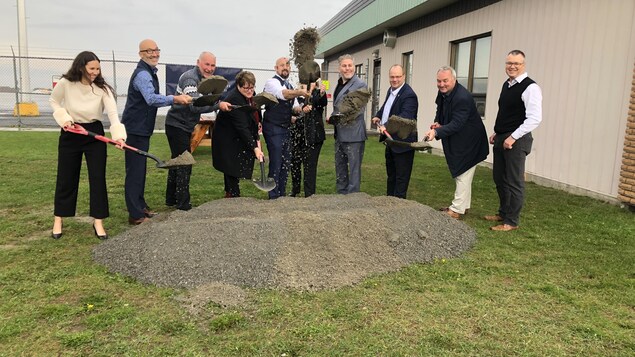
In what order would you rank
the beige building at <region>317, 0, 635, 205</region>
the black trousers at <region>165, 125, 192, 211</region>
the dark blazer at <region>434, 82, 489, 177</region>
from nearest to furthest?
the dark blazer at <region>434, 82, 489, 177</region> < the black trousers at <region>165, 125, 192, 211</region> < the beige building at <region>317, 0, 635, 205</region>

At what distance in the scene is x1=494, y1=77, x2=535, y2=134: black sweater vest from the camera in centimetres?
473

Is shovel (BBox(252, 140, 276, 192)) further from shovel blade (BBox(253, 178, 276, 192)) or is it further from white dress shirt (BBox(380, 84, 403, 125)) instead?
white dress shirt (BBox(380, 84, 403, 125))

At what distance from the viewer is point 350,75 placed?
18.0 ft

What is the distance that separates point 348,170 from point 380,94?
457 inches

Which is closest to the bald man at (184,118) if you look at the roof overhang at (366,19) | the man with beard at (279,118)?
the man with beard at (279,118)

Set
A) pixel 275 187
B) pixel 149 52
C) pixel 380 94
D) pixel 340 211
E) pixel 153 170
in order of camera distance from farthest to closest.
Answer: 1. pixel 380 94
2. pixel 153 170
3. pixel 275 187
4. pixel 149 52
5. pixel 340 211

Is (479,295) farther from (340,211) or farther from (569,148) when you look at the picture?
(569,148)

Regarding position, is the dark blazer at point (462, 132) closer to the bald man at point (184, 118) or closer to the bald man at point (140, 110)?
the bald man at point (184, 118)

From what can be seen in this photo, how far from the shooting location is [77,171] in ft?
14.9

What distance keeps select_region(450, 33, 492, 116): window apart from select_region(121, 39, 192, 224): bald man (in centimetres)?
737

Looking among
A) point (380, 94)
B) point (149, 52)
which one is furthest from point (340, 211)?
point (380, 94)

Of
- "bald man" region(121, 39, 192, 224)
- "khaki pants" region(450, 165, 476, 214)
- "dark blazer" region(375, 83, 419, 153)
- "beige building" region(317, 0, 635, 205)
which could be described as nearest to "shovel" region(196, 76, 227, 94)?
"bald man" region(121, 39, 192, 224)

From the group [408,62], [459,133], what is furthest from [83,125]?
[408,62]

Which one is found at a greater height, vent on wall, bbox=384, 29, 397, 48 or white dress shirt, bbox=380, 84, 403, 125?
vent on wall, bbox=384, 29, 397, 48
